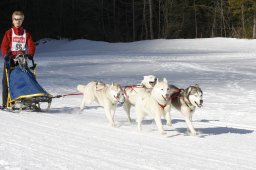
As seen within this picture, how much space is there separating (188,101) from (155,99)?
46cm

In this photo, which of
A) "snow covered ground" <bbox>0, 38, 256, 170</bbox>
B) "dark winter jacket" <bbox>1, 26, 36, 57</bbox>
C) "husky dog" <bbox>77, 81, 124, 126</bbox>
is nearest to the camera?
"snow covered ground" <bbox>0, 38, 256, 170</bbox>

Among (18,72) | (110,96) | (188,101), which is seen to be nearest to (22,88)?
(18,72)

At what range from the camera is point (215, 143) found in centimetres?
582

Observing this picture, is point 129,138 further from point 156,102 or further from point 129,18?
point 129,18

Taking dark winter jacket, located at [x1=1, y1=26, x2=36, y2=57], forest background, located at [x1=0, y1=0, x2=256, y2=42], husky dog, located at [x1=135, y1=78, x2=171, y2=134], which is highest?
forest background, located at [x1=0, y1=0, x2=256, y2=42]

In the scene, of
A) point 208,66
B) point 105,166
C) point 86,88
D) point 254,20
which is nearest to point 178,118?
point 86,88

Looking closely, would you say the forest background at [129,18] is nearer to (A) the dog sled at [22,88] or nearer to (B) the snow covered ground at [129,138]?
(B) the snow covered ground at [129,138]

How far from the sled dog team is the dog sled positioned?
1.03 meters

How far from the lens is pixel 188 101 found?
6.14 meters

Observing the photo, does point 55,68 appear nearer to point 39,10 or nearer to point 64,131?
point 64,131

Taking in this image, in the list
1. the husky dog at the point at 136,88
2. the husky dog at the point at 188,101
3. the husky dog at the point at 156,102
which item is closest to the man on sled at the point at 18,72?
the husky dog at the point at 136,88

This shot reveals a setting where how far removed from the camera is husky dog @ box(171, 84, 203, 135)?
19.7 feet

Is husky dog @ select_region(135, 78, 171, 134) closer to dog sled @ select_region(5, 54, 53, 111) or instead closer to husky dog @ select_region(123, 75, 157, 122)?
husky dog @ select_region(123, 75, 157, 122)

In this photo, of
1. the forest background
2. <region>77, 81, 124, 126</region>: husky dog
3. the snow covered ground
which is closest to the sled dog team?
<region>77, 81, 124, 126</region>: husky dog
